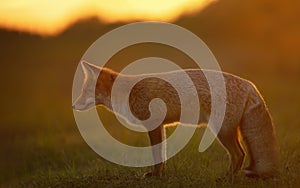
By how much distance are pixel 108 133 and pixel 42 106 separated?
5407 millimetres

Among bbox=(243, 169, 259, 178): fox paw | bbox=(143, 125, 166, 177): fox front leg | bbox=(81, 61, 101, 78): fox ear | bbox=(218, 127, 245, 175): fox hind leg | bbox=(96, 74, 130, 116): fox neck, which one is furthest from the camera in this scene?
bbox=(81, 61, 101, 78): fox ear

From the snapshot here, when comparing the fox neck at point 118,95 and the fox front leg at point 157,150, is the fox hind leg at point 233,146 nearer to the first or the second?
the fox front leg at point 157,150

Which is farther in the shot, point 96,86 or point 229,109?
point 96,86

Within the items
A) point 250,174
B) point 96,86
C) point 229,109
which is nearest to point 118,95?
point 96,86

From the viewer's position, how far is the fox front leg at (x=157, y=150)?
29.1ft

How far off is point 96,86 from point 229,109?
2.00m

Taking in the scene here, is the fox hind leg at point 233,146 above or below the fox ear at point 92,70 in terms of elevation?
below

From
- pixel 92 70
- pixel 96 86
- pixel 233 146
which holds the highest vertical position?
pixel 92 70

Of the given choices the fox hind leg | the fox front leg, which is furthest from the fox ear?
the fox hind leg

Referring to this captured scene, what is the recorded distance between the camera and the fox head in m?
9.30

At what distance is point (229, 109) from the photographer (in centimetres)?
830

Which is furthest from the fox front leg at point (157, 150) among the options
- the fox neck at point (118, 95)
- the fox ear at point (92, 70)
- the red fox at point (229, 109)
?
the fox ear at point (92, 70)

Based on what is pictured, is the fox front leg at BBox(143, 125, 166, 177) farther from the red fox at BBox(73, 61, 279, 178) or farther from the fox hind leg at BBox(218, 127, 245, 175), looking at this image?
the fox hind leg at BBox(218, 127, 245, 175)

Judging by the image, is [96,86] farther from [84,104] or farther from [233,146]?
[233,146]
